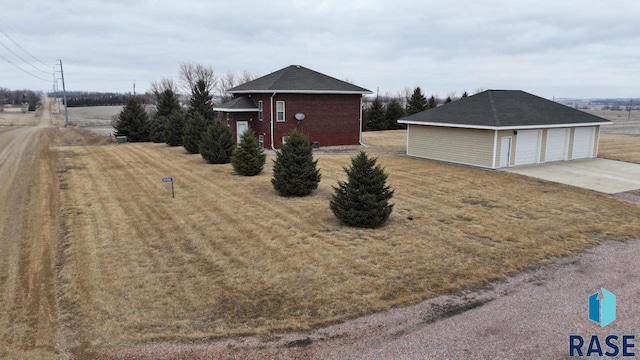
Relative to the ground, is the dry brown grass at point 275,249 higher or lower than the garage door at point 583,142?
lower

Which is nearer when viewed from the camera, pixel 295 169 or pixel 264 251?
pixel 264 251

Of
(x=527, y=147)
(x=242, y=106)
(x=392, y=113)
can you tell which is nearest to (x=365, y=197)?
(x=527, y=147)

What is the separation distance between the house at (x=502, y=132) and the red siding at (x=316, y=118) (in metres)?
6.35

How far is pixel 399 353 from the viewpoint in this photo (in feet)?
21.3

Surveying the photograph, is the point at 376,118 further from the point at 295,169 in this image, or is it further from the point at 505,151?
the point at 295,169

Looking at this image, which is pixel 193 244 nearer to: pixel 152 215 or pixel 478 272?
pixel 152 215

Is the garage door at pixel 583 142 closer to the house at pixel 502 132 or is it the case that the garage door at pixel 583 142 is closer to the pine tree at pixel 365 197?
the house at pixel 502 132

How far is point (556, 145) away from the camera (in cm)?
2550

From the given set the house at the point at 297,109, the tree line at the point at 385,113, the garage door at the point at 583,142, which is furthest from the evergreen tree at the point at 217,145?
the tree line at the point at 385,113

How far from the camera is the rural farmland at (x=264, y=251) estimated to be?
298 inches

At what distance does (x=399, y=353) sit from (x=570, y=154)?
24.3 meters

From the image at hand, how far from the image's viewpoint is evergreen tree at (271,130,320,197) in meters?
16.4

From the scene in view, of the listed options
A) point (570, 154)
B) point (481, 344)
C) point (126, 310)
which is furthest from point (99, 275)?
point (570, 154)

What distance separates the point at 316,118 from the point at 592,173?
17.5m
